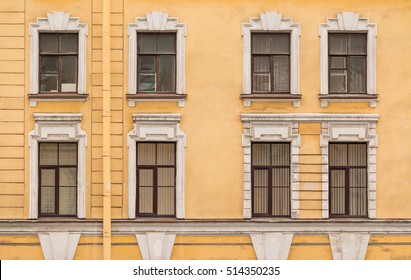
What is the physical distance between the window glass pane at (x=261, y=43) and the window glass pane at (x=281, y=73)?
295 mm

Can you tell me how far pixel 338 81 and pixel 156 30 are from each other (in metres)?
4.00

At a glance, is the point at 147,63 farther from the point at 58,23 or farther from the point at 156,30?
the point at 58,23

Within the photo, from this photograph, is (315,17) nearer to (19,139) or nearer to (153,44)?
(153,44)

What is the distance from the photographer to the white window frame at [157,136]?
19.4 m

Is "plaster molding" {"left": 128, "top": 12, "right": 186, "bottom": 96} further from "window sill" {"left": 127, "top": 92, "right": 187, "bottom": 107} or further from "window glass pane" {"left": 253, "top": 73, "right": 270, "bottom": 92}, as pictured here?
"window glass pane" {"left": 253, "top": 73, "right": 270, "bottom": 92}

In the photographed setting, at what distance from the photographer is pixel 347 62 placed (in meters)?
19.8

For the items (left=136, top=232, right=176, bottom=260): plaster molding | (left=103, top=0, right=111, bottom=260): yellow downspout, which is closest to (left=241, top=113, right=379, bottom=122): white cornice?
(left=103, top=0, right=111, bottom=260): yellow downspout

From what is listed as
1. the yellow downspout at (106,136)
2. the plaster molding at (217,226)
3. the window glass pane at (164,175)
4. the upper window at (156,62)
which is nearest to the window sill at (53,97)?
the yellow downspout at (106,136)

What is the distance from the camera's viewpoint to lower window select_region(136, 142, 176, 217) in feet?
64.1

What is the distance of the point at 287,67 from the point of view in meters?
19.8

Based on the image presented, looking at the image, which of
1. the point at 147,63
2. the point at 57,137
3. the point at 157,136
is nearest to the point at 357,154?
the point at 157,136

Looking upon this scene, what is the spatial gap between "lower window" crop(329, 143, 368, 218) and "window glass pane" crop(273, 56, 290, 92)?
1.59 metres

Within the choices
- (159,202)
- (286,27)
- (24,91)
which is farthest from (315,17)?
(24,91)

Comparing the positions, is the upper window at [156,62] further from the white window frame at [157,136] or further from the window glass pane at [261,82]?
the window glass pane at [261,82]
